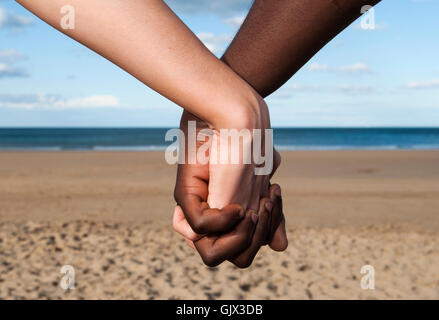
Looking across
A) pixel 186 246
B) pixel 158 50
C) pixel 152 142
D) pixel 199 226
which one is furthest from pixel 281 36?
pixel 152 142

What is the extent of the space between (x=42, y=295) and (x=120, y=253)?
1230 millimetres

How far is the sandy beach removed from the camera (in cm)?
440

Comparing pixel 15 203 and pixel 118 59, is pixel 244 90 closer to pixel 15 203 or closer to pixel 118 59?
pixel 118 59

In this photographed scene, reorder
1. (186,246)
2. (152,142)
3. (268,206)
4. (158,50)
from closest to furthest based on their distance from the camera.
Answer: (158,50) < (268,206) < (186,246) < (152,142)

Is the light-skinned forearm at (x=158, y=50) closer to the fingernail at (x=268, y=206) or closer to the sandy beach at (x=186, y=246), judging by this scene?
the fingernail at (x=268, y=206)

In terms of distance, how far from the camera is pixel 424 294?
4.39m

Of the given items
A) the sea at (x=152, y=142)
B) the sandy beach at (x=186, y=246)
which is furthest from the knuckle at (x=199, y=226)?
the sea at (x=152, y=142)

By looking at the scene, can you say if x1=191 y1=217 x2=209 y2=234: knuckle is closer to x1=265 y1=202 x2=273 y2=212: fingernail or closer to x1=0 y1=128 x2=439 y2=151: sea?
x1=265 y1=202 x2=273 y2=212: fingernail

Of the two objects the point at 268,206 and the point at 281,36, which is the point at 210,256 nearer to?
the point at 268,206

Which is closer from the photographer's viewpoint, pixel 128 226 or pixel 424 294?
pixel 424 294

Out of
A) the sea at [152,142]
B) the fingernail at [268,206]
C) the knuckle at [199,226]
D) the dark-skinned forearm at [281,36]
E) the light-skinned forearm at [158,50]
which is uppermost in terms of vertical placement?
the sea at [152,142]

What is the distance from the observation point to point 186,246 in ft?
18.5

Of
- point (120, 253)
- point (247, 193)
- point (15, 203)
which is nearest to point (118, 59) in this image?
point (247, 193)

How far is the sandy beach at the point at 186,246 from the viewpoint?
4.40m
